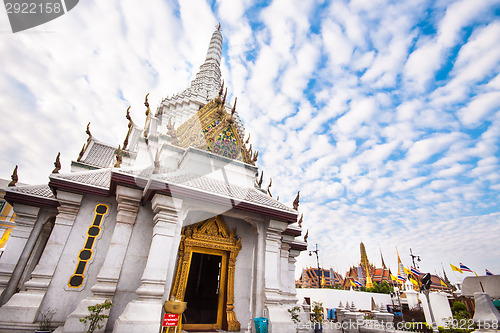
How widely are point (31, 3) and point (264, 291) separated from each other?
8287mm

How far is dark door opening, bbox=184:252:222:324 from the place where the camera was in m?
9.24

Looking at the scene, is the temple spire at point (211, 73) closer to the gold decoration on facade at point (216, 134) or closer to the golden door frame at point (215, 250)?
the gold decoration on facade at point (216, 134)

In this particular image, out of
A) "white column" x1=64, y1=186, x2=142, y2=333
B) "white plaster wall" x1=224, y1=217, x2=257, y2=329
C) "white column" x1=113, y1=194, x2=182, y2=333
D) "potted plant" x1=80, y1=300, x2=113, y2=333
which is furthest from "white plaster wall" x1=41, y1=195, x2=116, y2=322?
"white plaster wall" x1=224, y1=217, x2=257, y2=329

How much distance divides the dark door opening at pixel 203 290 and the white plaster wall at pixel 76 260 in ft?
13.4

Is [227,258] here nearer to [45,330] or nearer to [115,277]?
[115,277]

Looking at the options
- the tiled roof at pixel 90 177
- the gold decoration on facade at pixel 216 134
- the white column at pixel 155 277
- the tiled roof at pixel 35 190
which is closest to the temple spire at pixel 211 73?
the gold decoration on facade at pixel 216 134

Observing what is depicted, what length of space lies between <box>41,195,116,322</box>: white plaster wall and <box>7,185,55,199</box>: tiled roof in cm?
156

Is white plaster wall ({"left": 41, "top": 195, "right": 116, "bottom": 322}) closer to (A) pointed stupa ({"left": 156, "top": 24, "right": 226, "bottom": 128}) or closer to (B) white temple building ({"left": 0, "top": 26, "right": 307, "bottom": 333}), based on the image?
(B) white temple building ({"left": 0, "top": 26, "right": 307, "bottom": 333})

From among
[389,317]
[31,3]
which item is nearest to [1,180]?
[31,3]

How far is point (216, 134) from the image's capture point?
10344mm

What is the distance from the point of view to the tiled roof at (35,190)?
704cm

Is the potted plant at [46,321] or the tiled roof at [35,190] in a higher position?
the tiled roof at [35,190]

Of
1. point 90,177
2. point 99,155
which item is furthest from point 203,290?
point 99,155

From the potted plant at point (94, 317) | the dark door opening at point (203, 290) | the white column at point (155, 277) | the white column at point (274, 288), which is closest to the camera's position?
the white column at point (155, 277)
